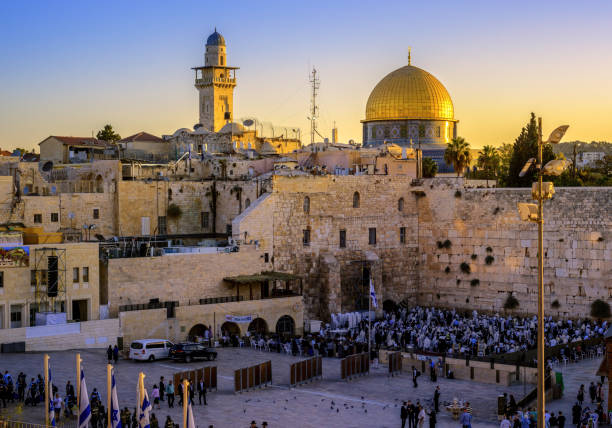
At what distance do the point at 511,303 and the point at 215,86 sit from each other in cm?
3721

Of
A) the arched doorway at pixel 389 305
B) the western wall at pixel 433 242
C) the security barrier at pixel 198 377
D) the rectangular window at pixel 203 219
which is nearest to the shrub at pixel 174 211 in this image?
the rectangular window at pixel 203 219

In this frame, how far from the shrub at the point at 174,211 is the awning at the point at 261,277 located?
23.5 ft

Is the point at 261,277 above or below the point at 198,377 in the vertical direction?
above

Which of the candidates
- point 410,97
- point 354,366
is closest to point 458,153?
point 410,97

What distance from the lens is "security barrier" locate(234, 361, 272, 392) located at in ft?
86.6

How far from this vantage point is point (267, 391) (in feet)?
88.2

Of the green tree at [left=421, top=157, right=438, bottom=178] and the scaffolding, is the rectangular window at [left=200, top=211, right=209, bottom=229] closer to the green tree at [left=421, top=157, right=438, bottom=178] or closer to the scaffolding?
the scaffolding

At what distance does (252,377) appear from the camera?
26.9 m

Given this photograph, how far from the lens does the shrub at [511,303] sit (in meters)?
40.9

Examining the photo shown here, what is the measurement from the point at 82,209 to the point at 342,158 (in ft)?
47.8

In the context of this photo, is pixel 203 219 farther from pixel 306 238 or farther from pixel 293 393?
pixel 293 393

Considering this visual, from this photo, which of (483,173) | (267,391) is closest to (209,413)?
(267,391)

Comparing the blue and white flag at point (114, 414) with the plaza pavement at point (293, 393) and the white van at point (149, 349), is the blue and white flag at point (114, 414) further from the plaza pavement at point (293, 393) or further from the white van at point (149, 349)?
the white van at point (149, 349)

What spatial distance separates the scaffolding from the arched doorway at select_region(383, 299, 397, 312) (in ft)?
57.5
